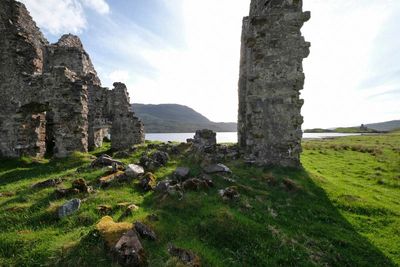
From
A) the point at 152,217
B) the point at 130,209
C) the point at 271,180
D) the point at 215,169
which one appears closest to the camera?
the point at 152,217

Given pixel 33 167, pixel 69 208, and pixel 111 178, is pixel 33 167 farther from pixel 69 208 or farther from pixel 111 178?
pixel 69 208

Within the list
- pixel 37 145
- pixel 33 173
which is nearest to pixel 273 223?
pixel 33 173

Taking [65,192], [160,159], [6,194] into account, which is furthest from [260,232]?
[6,194]

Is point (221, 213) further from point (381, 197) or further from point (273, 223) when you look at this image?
point (381, 197)

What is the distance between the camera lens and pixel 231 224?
8.93 meters

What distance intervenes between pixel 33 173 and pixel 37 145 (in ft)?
16.9

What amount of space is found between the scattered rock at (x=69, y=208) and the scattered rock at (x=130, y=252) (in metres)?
3.28

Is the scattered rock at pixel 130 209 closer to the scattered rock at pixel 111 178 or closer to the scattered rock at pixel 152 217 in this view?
the scattered rock at pixel 152 217

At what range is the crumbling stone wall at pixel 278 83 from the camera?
16.8m

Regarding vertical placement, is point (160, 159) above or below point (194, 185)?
above

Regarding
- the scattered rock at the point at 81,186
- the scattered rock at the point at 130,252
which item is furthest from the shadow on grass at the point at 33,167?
the scattered rock at the point at 130,252

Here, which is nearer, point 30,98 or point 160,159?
point 160,159

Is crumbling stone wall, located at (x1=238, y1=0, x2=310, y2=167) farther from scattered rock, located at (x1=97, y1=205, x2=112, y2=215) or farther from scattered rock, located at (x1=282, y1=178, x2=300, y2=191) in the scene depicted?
scattered rock, located at (x1=97, y1=205, x2=112, y2=215)

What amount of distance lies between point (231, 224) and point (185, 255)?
2.16 m
